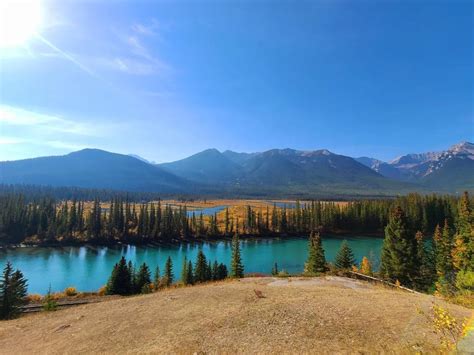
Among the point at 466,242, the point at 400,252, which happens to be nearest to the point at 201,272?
the point at 400,252

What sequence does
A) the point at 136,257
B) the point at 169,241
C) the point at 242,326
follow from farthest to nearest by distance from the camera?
the point at 169,241 < the point at 136,257 < the point at 242,326

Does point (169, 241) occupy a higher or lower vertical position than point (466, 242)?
lower

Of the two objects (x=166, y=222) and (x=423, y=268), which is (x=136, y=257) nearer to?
(x=166, y=222)

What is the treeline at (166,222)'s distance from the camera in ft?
351

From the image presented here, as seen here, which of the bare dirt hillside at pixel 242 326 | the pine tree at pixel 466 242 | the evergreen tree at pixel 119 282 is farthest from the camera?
the evergreen tree at pixel 119 282

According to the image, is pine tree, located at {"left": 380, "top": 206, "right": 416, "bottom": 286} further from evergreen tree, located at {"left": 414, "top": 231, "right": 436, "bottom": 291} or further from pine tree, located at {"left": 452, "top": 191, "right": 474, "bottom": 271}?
pine tree, located at {"left": 452, "top": 191, "right": 474, "bottom": 271}

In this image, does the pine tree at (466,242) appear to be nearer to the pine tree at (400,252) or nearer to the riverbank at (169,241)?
the pine tree at (400,252)

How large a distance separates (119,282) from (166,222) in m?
78.8

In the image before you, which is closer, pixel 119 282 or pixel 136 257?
pixel 119 282

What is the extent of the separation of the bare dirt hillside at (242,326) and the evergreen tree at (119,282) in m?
22.7

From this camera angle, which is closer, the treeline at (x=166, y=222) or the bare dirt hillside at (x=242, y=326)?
the bare dirt hillside at (x=242, y=326)

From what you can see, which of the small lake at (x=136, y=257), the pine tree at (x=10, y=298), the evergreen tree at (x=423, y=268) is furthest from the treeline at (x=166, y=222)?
the pine tree at (x=10, y=298)

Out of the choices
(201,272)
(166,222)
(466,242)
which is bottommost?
(201,272)

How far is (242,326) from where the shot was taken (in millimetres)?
13344
